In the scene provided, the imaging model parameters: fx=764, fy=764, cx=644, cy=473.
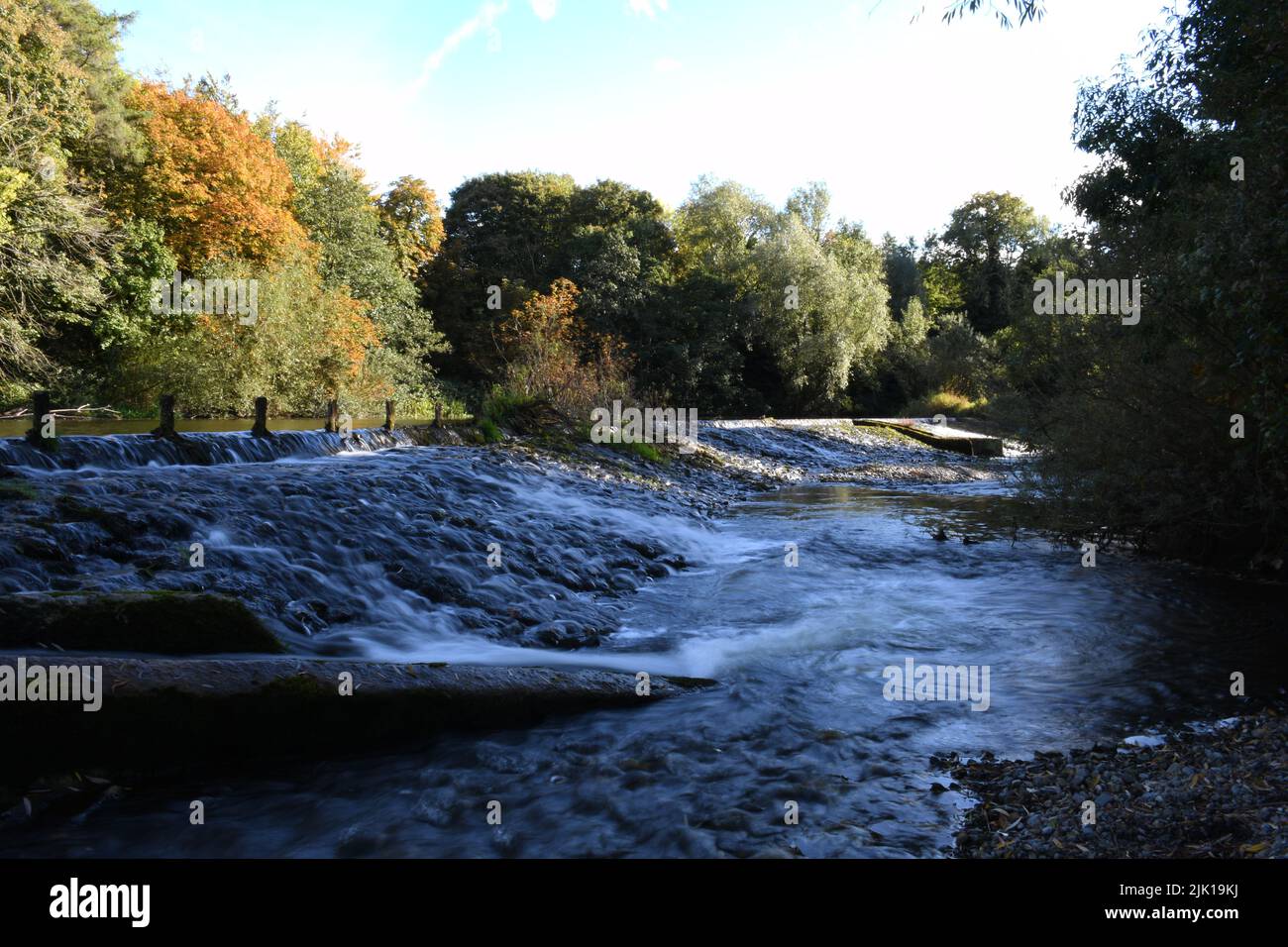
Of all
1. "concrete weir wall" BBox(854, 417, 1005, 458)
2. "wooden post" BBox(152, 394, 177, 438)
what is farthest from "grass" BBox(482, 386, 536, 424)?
"concrete weir wall" BBox(854, 417, 1005, 458)

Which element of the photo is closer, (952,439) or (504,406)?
(504,406)

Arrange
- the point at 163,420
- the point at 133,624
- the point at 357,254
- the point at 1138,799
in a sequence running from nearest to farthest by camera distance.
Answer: the point at 1138,799 → the point at 133,624 → the point at 163,420 → the point at 357,254

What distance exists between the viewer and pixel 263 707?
379 centimetres

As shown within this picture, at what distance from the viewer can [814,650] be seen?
19.1 feet

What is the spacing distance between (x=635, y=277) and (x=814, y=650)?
93.4 feet

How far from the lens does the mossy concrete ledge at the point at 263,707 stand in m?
3.40

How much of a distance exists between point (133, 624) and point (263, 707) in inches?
36.8

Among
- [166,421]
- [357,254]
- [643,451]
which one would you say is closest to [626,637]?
[166,421]

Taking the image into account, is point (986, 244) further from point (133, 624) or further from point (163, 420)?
point (133, 624)

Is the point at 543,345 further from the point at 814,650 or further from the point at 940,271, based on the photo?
the point at 940,271

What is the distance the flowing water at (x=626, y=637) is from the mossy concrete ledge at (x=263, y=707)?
0.55 feet

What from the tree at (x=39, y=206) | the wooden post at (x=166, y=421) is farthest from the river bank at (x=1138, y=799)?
the tree at (x=39, y=206)

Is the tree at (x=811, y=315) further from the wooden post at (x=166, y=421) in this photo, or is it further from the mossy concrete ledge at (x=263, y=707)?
the mossy concrete ledge at (x=263, y=707)
